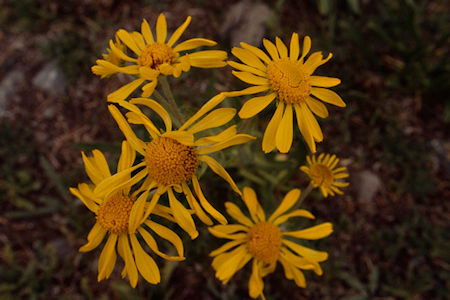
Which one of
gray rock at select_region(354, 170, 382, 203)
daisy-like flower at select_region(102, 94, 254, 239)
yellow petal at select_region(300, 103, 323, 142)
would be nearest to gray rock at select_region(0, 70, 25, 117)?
daisy-like flower at select_region(102, 94, 254, 239)

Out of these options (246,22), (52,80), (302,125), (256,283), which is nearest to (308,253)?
(256,283)

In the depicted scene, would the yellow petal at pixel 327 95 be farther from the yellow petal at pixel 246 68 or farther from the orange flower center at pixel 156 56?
the orange flower center at pixel 156 56

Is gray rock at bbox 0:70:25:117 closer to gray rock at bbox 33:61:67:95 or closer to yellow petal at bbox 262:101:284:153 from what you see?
gray rock at bbox 33:61:67:95

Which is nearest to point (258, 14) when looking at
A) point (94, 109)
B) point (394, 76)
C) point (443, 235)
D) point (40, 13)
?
point (394, 76)

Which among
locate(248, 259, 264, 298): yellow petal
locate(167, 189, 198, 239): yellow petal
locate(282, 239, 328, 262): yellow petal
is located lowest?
locate(248, 259, 264, 298): yellow petal

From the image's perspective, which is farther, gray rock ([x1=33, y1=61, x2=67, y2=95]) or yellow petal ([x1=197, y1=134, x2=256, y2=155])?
gray rock ([x1=33, y1=61, x2=67, y2=95])

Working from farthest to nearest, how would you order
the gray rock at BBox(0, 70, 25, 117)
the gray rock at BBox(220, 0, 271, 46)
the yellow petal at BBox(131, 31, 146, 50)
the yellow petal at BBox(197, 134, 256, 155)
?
the gray rock at BBox(0, 70, 25, 117), the gray rock at BBox(220, 0, 271, 46), the yellow petal at BBox(131, 31, 146, 50), the yellow petal at BBox(197, 134, 256, 155)

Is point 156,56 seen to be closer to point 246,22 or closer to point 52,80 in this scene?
point 246,22
